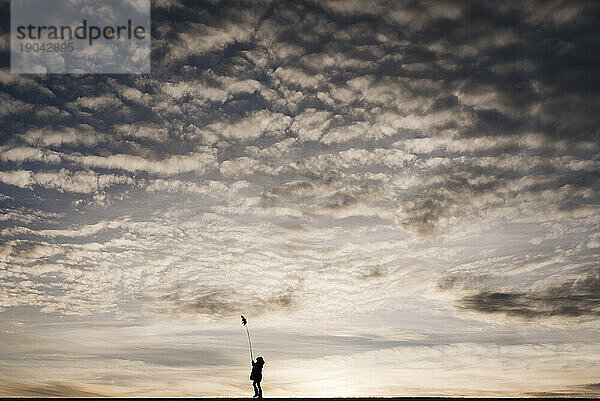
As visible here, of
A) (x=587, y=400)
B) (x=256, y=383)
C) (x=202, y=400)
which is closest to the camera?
(x=256, y=383)

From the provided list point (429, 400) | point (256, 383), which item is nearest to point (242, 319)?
point (256, 383)

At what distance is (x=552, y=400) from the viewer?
32.1m

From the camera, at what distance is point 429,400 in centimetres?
3008

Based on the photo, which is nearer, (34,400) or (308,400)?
(308,400)

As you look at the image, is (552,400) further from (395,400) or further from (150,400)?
(150,400)

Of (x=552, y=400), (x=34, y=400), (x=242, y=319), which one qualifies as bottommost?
(x=552, y=400)

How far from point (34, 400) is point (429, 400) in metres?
24.6

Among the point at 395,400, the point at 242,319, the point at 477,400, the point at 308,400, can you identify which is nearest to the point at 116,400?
the point at 242,319

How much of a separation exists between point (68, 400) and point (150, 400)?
18.1 feet

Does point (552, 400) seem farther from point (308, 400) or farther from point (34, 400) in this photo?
point (34, 400)

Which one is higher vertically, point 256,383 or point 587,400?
point 256,383

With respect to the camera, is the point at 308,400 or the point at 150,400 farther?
the point at 150,400

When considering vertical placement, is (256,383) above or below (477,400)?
above

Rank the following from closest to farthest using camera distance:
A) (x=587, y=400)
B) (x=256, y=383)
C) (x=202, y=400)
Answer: (x=256, y=383), (x=587, y=400), (x=202, y=400)
